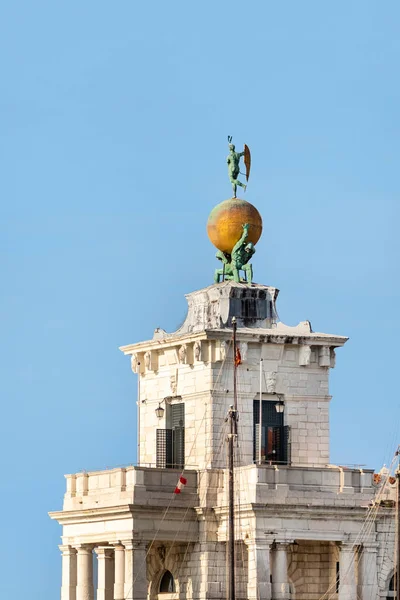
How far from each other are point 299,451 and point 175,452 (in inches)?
189

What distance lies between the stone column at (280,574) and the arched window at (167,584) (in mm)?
6164

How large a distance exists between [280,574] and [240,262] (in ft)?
43.3

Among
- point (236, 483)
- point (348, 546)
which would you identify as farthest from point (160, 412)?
point (348, 546)

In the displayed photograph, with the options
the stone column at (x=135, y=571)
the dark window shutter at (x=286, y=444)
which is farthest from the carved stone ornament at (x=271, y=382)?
the stone column at (x=135, y=571)

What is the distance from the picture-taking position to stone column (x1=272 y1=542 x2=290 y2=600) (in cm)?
8856

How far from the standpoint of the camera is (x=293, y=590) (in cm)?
9188

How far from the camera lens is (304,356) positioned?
93.7 m

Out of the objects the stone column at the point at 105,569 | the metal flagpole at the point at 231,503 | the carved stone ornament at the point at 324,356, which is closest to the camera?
the metal flagpole at the point at 231,503

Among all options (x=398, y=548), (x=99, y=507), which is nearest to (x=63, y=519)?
(x=99, y=507)

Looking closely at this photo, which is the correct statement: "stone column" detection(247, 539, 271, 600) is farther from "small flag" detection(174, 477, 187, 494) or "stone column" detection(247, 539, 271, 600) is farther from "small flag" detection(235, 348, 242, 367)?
"small flag" detection(235, 348, 242, 367)

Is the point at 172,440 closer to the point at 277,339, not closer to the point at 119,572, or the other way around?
the point at 277,339

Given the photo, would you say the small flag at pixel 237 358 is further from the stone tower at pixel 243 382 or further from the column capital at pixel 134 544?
the column capital at pixel 134 544

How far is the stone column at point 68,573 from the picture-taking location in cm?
9400

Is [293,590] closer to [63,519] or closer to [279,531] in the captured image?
[279,531]
